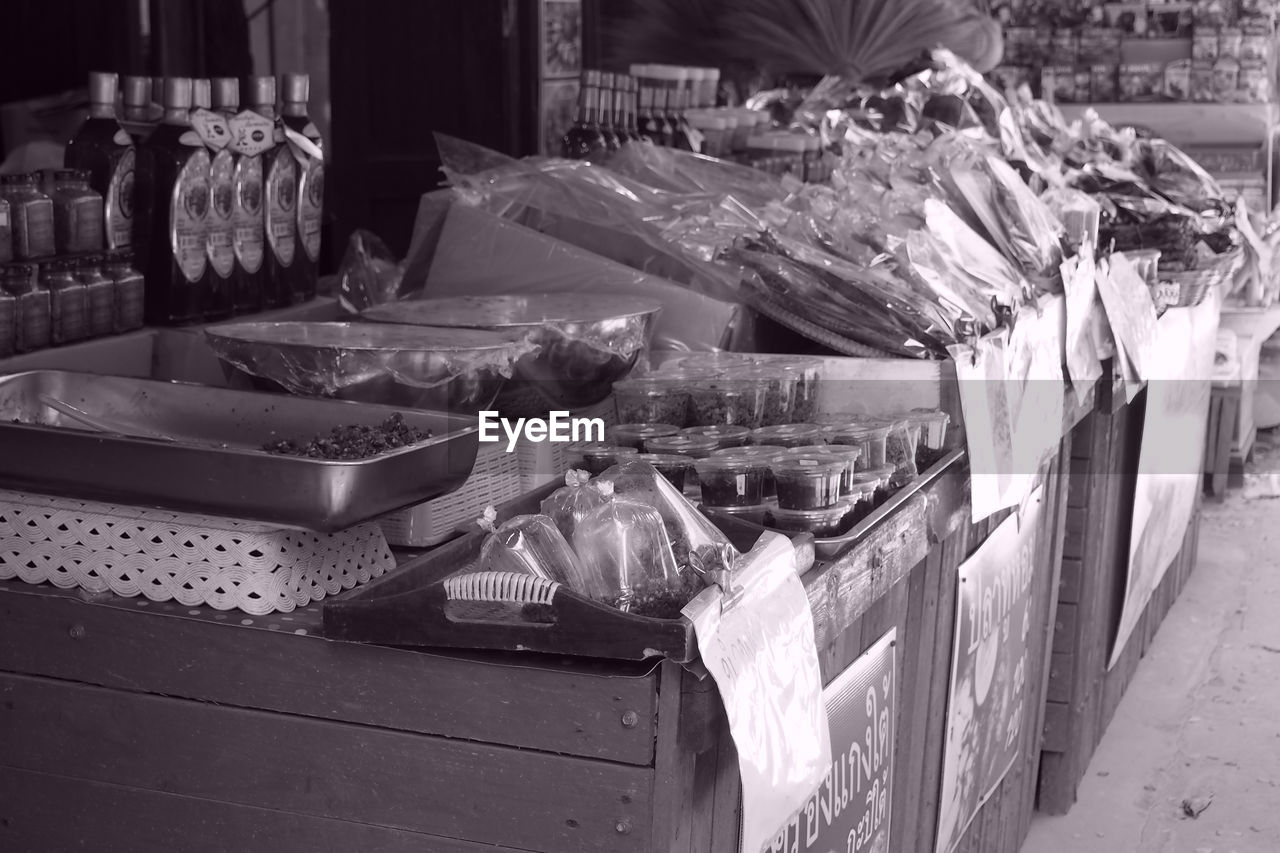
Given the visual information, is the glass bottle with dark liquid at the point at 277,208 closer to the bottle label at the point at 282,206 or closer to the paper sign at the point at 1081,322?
the bottle label at the point at 282,206

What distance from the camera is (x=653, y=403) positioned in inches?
71.9

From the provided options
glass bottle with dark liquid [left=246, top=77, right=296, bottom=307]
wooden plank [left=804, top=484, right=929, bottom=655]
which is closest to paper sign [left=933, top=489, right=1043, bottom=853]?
wooden plank [left=804, top=484, right=929, bottom=655]

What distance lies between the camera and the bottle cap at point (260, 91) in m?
2.21

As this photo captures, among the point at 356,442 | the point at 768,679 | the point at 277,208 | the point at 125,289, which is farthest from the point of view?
the point at 277,208

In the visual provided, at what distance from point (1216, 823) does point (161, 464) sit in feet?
8.05

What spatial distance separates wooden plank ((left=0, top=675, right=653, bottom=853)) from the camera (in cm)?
126

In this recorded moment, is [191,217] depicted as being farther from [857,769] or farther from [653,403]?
[857,769]

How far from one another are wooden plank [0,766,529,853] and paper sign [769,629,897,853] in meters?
0.43

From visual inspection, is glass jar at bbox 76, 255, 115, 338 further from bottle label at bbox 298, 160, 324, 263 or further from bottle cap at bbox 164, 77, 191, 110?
bottle label at bbox 298, 160, 324, 263

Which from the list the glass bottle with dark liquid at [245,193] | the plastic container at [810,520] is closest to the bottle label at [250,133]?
the glass bottle with dark liquid at [245,193]

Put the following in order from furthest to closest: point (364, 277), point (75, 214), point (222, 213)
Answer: point (364, 277), point (222, 213), point (75, 214)

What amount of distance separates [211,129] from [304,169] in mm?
Answer: 234

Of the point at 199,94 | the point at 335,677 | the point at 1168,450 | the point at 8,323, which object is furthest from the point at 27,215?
the point at 1168,450

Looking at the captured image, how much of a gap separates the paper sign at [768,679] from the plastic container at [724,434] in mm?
338
